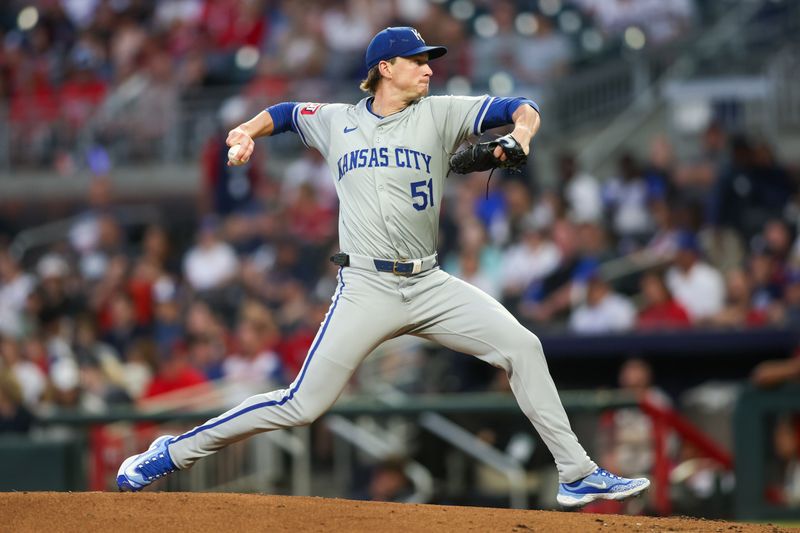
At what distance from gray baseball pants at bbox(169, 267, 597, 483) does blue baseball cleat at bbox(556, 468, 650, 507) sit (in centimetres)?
4

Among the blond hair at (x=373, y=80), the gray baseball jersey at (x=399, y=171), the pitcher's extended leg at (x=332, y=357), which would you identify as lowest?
the pitcher's extended leg at (x=332, y=357)

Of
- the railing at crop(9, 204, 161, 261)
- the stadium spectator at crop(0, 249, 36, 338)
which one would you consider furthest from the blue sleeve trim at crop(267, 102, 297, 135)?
the railing at crop(9, 204, 161, 261)

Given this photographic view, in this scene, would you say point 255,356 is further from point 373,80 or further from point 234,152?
point 234,152

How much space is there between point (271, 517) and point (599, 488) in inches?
52.4

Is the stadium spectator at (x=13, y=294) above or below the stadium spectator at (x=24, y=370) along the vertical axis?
above

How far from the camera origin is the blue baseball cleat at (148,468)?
581cm

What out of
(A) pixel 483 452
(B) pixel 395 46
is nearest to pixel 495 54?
(A) pixel 483 452

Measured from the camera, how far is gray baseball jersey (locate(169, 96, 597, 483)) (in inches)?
219

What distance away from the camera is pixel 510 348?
5.58m

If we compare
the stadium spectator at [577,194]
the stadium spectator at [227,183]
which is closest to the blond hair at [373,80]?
the stadium spectator at [577,194]

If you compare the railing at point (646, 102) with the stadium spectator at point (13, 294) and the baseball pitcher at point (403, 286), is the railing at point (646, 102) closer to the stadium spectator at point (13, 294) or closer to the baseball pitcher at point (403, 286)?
A: the stadium spectator at point (13, 294)

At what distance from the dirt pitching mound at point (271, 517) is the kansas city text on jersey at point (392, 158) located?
140 centimetres

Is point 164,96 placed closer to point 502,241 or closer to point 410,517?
point 502,241

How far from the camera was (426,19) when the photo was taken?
51.9 feet
